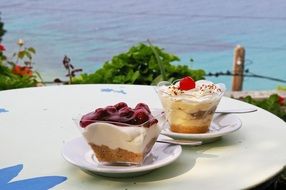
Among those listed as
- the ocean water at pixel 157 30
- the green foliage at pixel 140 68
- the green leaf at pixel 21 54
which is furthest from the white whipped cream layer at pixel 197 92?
the ocean water at pixel 157 30

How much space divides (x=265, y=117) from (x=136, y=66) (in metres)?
1.35

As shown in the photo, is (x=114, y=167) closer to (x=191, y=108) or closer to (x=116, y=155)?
(x=116, y=155)

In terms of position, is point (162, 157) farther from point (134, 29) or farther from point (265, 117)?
point (134, 29)

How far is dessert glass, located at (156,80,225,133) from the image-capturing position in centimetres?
139

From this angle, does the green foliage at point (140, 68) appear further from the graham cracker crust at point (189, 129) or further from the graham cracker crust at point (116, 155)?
the graham cracker crust at point (116, 155)

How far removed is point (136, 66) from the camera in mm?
2957

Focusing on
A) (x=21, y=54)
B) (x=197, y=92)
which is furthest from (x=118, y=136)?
(x=21, y=54)

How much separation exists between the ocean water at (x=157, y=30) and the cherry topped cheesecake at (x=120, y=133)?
3.73 m

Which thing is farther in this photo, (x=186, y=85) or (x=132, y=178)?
(x=186, y=85)

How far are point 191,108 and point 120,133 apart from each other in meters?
0.29

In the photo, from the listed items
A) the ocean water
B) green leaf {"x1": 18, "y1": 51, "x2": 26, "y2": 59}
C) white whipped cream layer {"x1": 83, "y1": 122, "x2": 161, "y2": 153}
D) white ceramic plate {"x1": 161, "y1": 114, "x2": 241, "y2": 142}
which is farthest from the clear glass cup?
the ocean water

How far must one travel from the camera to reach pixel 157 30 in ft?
19.3

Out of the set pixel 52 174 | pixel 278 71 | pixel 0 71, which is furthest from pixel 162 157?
pixel 278 71

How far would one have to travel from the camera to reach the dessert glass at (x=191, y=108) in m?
1.39
